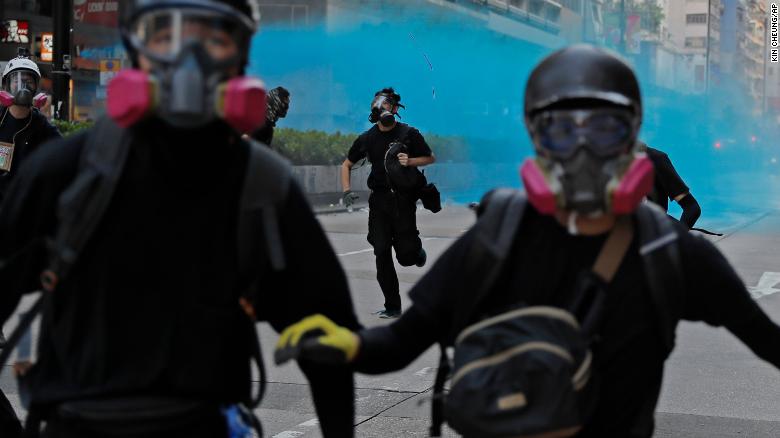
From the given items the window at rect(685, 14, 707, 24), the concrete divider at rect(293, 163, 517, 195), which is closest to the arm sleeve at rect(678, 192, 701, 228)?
the concrete divider at rect(293, 163, 517, 195)

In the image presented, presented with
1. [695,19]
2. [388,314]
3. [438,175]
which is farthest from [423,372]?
[695,19]

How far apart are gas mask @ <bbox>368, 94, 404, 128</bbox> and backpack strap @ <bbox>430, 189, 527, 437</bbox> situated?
280 inches

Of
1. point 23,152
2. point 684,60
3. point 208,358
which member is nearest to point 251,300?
point 208,358

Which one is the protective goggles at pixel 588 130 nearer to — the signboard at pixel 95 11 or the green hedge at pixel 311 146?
the green hedge at pixel 311 146

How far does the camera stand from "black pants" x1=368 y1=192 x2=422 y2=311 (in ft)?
33.6

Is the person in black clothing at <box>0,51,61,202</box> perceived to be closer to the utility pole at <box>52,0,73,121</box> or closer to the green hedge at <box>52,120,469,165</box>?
the utility pole at <box>52,0,73,121</box>

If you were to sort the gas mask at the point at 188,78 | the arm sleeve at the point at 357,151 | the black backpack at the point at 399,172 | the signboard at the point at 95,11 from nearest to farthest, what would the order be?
1. the gas mask at the point at 188,78
2. the black backpack at the point at 399,172
3. the arm sleeve at the point at 357,151
4. the signboard at the point at 95,11

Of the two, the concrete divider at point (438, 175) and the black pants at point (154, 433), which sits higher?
the black pants at point (154, 433)

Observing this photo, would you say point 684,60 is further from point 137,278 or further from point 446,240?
point 137,278

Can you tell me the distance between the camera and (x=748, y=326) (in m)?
3.17

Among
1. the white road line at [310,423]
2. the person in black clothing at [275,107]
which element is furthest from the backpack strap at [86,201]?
the person in black clothing at [275,107]

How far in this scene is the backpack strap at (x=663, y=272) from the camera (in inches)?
114

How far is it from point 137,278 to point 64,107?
18.0m

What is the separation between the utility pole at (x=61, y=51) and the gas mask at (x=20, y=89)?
470 inches
